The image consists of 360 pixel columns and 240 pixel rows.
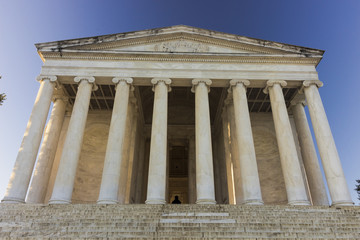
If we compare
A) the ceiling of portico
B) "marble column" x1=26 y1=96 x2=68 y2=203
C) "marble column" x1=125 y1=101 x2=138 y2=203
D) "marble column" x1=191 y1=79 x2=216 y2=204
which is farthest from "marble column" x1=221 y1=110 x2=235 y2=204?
"marble column" x1=26 y1=96 x2=68 y2=203

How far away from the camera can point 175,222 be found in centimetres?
1387

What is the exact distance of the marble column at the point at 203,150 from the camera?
19.0 metres

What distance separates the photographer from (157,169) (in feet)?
65.0

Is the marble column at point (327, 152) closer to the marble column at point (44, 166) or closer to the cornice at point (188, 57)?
the cornice at point (188, 57)

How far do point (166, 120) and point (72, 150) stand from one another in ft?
26.5

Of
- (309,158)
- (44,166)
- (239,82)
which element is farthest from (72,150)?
(309,158)

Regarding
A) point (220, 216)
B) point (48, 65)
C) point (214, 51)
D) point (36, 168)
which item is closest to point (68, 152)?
point (36, 168)

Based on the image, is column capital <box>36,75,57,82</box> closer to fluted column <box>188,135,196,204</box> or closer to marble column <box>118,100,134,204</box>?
marble column <box>118,100,134,204</box>

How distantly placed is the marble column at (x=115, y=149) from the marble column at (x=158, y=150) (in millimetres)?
2523

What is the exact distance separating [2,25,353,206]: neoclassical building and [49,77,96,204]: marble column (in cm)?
8

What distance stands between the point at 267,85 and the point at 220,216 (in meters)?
14.3

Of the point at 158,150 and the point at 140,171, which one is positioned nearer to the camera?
the point at 158,150

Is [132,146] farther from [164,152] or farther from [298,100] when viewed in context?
[298,100]

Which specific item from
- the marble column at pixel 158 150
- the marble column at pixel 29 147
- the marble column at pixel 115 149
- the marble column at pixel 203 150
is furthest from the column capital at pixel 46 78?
the marble column at pixel 203 150
